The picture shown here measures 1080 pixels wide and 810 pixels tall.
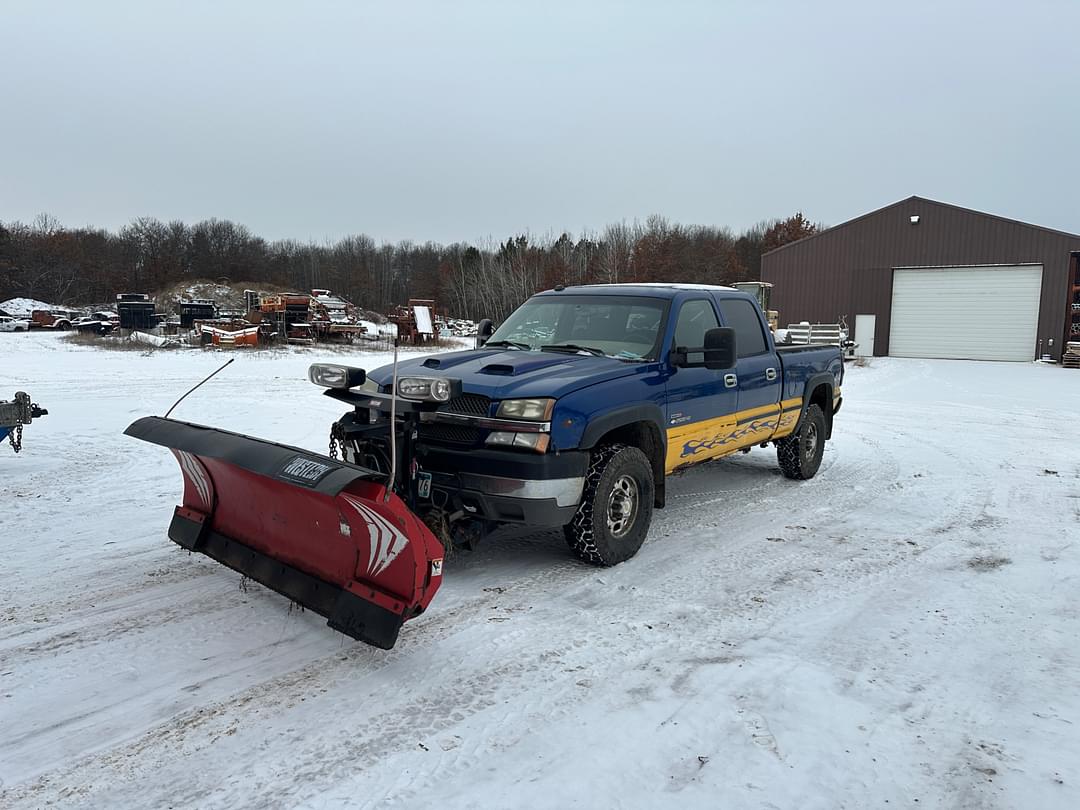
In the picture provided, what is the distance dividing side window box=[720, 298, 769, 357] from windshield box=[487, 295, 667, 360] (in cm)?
100

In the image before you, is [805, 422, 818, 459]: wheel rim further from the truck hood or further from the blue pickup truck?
the truck hood

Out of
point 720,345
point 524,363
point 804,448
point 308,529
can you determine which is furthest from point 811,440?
point 308,529

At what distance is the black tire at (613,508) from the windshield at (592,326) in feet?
2.62

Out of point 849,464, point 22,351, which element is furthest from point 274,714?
point 22,351

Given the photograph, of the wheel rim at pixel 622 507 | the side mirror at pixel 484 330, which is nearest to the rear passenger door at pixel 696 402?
the wheel rim at pixel 622 507

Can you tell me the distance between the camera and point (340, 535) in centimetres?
368

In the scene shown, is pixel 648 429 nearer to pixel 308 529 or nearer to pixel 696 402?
pixel 696 402

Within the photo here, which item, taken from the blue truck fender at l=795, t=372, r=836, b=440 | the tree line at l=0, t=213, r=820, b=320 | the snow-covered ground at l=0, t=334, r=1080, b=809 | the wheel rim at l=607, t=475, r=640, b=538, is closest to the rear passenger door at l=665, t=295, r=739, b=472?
the wheel rim at l=607, t=475, r=640, b=538

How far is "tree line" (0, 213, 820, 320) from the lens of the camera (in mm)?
55531

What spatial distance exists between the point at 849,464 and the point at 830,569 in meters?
3.96

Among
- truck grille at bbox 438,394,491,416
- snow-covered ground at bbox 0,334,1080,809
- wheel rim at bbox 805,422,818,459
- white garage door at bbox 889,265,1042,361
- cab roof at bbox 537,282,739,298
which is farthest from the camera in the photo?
white garage door at bbox 889,265,1042,361

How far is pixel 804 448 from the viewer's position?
7539 millimetres

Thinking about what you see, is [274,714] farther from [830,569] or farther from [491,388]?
[830,569]

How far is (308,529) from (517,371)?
1.66 m
